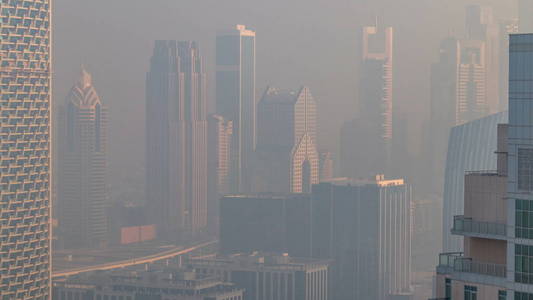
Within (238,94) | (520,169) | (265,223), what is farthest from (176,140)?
(520,169)

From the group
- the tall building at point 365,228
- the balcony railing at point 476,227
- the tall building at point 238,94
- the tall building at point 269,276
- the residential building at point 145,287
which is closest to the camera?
the balcony railing at point 476,227

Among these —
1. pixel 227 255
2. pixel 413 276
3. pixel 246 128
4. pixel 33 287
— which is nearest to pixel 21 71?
pixel 33 287

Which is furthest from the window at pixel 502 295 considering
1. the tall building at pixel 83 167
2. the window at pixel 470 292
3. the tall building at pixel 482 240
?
the tall building at pixel 83 167

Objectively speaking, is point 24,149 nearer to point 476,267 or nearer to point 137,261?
point 137,261

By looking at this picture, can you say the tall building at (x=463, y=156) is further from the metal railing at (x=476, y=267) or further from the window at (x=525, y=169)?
the window at (x=525, y=169)

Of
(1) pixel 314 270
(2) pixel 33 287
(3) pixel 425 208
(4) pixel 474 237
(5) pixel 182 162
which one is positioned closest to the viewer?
(4) pixel 474 237

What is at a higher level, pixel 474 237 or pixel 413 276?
pixel 474 237

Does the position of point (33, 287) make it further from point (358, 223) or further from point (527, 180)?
point (527, 180)
